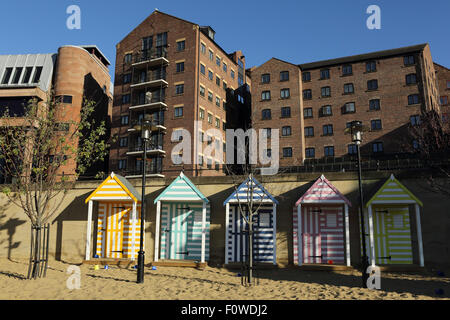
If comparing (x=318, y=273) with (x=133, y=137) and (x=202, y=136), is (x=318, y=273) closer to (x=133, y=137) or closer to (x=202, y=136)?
(x=202, y=136)

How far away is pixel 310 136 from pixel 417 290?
35.9m

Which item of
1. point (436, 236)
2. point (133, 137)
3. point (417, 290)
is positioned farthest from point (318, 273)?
point (133, 137)

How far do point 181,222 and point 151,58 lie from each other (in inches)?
1188

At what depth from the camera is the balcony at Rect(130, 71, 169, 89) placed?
41.6 metres

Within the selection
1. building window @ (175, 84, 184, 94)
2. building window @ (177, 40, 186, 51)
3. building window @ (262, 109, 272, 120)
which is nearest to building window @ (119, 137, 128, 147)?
building window @ (175, 84, 184, 94)

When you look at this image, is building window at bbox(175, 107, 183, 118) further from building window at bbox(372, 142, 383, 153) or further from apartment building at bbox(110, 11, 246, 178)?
building window at bbox(372, 142, 383, 153)

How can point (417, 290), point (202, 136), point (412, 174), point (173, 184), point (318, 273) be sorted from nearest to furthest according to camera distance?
point (417, 290) → point (318, 273) → point (412, 174) → point (173, 184) → point (202, 136)

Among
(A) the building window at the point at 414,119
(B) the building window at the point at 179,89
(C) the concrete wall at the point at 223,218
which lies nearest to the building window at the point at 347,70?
(A) the building window at the point at 414,119

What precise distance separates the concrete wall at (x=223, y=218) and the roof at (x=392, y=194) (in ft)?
1.80

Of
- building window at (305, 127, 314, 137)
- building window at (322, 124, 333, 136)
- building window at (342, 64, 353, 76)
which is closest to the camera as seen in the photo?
building window at (322, 124, 333, 136)

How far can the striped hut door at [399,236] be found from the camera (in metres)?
15.5

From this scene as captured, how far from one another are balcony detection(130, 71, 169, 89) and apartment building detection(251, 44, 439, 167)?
12386 millimetres
